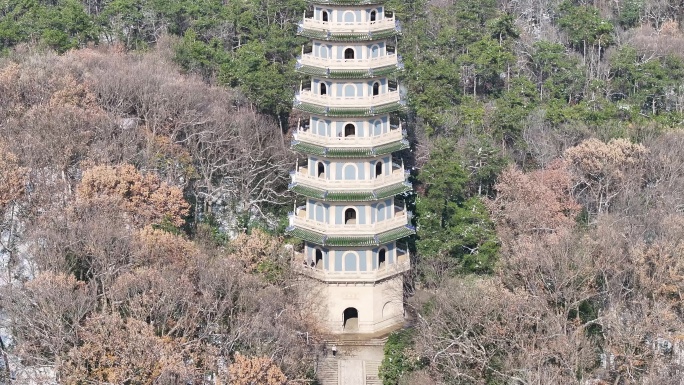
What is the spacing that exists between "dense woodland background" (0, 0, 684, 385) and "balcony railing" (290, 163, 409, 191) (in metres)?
3.73

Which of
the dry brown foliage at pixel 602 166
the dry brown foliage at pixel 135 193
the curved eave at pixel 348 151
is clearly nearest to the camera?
the curved eave at pixel 348 151

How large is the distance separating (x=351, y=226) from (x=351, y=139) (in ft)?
14.0

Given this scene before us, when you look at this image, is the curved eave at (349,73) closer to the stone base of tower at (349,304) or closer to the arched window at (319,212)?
the arched window at (319,212)

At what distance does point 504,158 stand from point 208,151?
18.6 m

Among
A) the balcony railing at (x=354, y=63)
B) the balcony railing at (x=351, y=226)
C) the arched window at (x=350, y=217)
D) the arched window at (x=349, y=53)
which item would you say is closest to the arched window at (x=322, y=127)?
the balcony railing at (x=354, y=63)

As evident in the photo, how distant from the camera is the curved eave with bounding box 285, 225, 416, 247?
51.7 metres

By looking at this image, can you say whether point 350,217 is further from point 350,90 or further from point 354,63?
point 354,63

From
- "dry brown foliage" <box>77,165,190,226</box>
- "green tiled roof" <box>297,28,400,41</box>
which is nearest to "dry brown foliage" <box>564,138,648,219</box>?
"green tiled roof" <box>297,28,400,41</box>

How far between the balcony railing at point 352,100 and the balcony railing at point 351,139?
62.2 inches

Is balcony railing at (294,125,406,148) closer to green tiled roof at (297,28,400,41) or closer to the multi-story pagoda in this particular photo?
the multi-story pagoda

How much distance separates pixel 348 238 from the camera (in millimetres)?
51750

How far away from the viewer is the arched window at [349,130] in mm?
51938

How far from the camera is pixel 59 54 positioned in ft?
261

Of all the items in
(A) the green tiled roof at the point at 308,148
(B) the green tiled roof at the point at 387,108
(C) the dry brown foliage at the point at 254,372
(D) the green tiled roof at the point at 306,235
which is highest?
(B) the green tiled roof at the point at 387,108
